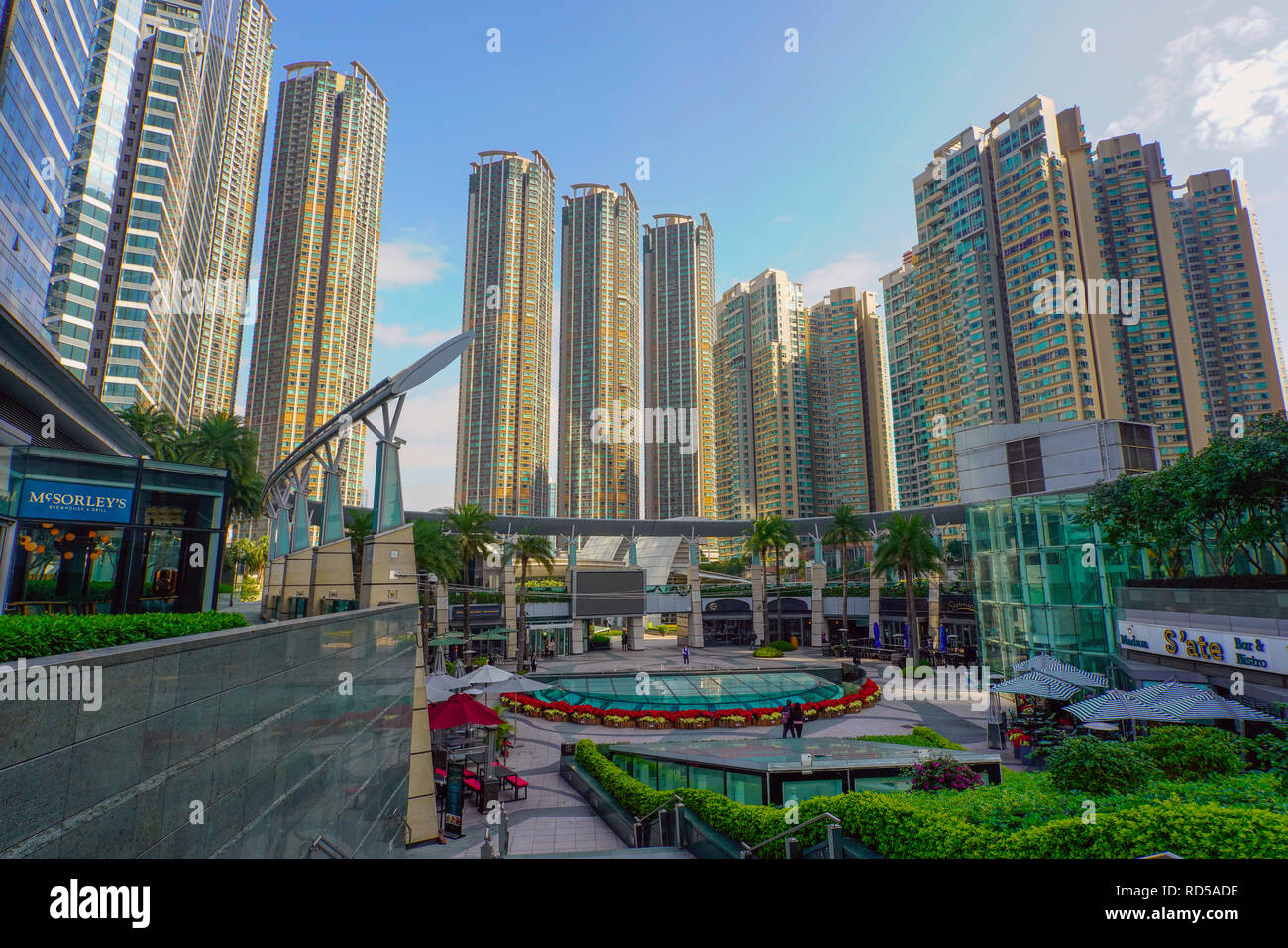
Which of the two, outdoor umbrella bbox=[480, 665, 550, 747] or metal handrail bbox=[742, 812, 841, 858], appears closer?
metal handrail bbox=[742, 812, 841, 858]

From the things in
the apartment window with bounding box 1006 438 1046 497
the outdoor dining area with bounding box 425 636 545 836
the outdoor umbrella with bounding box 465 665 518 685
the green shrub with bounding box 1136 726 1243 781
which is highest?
the apartment window with bounding box 1006 438 1046 497

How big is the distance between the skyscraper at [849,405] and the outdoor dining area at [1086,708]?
112676 millimetres

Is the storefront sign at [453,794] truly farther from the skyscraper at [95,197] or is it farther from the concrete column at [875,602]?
the skyscraper at [95,197]

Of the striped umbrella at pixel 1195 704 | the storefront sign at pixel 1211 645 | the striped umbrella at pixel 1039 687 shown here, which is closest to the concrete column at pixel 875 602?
the storefront sign at pixel 1211 645

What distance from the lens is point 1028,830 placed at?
23.7ft

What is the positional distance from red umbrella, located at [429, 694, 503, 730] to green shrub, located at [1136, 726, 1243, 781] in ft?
51.6

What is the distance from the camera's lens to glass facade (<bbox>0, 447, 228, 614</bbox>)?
1447 centimetres

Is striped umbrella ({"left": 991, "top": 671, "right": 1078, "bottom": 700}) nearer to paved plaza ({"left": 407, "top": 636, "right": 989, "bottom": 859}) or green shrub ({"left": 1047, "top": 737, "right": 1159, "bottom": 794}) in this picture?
paved plaza ({"left": 407, "top": 636, "right": 989, "bottom": 859})

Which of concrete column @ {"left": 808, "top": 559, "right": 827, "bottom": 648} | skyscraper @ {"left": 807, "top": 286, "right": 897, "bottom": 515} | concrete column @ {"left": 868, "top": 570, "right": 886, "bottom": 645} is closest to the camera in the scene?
concrete column @ {"left": 868, "top": 570, "right": 886, "bottom": 645}

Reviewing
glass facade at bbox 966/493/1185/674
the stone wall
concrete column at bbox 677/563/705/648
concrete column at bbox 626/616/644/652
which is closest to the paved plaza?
glass facade at bbox 966/493/1185/674

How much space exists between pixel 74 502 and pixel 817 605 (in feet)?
175

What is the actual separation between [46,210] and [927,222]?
120061 mm
